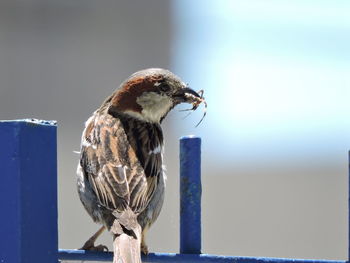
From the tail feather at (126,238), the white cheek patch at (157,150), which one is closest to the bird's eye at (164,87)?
the white cheek patch at (157,150)

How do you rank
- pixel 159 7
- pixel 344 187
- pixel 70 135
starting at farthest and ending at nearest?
pixel 159 7 → pixel 344 187 → pixel 70 135

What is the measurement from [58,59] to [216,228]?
10.3 feet

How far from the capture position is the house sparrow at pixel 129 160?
3.43m

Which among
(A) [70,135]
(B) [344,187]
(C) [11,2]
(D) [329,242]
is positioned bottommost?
(D) [329,242]

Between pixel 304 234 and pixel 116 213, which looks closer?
pixel 116 213

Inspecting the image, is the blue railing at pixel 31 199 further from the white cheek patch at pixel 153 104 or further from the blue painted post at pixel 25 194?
the white cheek patch at pixel 153 104

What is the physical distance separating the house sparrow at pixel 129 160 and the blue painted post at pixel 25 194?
33 cm

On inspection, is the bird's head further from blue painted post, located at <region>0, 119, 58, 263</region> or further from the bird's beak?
blue painted post, located at <region>0, 119, 58, 263</region>

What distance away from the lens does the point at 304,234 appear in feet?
36.2

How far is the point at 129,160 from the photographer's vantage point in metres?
3.75

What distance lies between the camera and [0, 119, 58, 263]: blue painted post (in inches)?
110

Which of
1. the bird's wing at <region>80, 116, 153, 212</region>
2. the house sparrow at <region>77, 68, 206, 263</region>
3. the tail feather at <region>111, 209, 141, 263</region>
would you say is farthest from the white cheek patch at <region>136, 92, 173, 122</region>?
the tail feather at <region>111, 209, 141, 263</region>

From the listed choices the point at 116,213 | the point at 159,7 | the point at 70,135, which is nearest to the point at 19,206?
the point at 116,213

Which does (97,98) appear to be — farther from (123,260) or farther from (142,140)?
(123,260)
